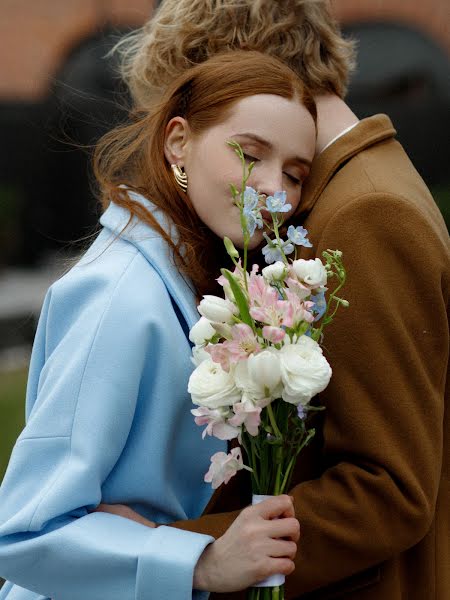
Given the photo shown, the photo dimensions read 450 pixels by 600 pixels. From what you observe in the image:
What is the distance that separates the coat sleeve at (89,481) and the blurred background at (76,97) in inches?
375

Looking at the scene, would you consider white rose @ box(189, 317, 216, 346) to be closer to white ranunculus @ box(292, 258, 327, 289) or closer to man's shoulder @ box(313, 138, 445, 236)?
white ranunculus @ box(292, 258, 327, 289)

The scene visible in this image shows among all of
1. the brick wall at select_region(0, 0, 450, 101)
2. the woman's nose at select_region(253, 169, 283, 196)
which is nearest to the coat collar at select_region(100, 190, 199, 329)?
the woman's nose at select_region(253, 169, 283, 196)

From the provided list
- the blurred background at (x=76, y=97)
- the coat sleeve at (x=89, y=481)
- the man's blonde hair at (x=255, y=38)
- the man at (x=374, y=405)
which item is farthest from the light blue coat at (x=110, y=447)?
the blurred background at (x=76, y=97)

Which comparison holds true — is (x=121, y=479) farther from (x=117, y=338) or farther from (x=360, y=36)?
(x=360, y=36)

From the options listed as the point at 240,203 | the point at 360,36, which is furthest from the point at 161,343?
the point at 360,36

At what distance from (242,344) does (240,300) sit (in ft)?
0.26

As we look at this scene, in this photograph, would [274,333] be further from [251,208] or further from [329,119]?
[329,119]

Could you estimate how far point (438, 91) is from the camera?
13430mm

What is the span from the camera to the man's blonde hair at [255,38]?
2.83 m

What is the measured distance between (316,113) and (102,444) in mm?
926

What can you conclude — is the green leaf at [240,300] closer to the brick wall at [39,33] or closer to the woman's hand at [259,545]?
the woman's hand at [259,545]

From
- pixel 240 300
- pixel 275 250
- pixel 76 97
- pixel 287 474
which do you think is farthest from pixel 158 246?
pixel 76 97

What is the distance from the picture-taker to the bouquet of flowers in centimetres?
202

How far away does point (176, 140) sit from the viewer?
267cm
